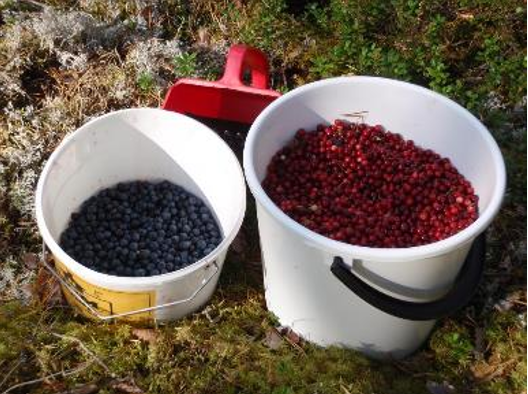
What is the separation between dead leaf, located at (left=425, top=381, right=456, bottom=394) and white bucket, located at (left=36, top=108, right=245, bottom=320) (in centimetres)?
78

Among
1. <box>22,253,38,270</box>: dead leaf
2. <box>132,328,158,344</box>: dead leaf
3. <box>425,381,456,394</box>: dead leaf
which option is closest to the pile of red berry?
<box>425,381,456,394</box>: dead leaf

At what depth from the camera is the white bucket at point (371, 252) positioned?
215cm

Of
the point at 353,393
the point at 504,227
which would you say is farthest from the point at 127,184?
the point at 504,227

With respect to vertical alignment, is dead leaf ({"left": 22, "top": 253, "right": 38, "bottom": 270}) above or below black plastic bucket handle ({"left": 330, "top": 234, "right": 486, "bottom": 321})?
below

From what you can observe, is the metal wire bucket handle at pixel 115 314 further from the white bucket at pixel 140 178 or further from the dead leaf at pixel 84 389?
the dead leaf at pixel 84 389

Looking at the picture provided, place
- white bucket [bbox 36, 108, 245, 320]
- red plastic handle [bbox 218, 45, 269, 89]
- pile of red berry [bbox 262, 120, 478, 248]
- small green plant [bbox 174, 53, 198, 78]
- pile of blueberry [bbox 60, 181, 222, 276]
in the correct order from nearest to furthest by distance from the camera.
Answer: pile of red berry [bbox 262, 120, 478, 248] < white bucket [bbox 36, 108, 245, 320] < pile of blueberry [bbox 60, 181, 222, 276] < red plastic handle [bbox 218, 45, 269, 89] < small green plant [bbox 174, 53, 198, 78]

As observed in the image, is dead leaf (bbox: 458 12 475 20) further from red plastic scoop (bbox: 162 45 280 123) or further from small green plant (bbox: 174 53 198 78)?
small green plant (bbox: 174 53 198 78)

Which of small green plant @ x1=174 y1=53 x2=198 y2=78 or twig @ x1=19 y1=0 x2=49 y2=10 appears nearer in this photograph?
small green plant @ x1=174 y1=53 x2=198 y2=78

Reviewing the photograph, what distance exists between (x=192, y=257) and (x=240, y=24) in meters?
1.23

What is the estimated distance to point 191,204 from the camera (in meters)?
2.88

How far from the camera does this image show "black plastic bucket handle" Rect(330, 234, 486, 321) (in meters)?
2.13

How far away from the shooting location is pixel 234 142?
3.09 m

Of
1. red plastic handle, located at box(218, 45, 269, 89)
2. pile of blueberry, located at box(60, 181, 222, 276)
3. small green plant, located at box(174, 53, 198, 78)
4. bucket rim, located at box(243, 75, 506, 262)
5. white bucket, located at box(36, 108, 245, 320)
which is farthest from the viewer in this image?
small green plant, located at box(174, 53, 198, 78)

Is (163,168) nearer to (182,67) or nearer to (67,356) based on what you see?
(182,67)
